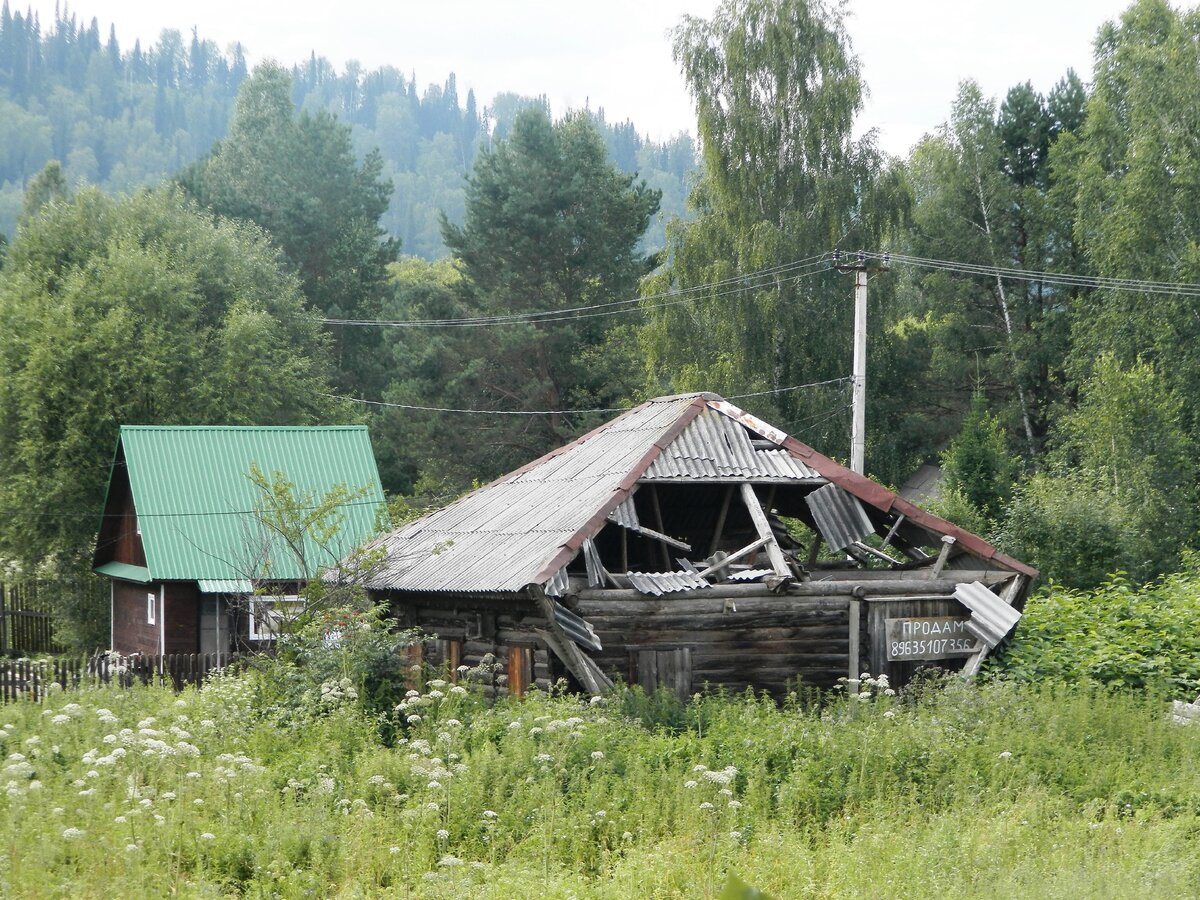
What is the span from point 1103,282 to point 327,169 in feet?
123

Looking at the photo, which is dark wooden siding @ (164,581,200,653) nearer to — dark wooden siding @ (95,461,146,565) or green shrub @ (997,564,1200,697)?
dark wooden siding @ (95,461,146,565)

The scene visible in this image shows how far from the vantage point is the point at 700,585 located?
15.6m

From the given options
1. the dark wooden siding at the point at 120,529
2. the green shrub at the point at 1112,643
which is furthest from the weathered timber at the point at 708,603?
the dark wooden siding at the point at 120,529

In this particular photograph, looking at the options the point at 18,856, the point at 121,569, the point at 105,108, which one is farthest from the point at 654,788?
the point at 105,108

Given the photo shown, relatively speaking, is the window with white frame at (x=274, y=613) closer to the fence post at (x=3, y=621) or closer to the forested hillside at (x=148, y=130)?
the fence post at (x=3, y=621)

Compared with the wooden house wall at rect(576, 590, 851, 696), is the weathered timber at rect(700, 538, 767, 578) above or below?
above

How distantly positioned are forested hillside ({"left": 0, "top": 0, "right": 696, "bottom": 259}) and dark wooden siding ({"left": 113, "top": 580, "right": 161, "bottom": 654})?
86857 mm

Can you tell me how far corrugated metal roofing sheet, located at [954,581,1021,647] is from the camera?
1630cm

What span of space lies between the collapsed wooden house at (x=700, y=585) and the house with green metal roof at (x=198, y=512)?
795 cm

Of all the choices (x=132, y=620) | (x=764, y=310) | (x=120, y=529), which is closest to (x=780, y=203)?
(x=764, y=310)

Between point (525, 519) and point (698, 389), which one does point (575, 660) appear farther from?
point (698, 389)

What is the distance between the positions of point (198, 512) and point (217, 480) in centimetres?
96

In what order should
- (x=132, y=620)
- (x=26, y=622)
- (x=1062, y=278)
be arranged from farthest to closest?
(x=1062, y=278) < (x=26, y=622) < (x=132, y=620)

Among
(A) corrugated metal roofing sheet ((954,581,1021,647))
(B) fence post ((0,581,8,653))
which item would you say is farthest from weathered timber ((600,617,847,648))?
(B) fence post ((0,581,8,653))
